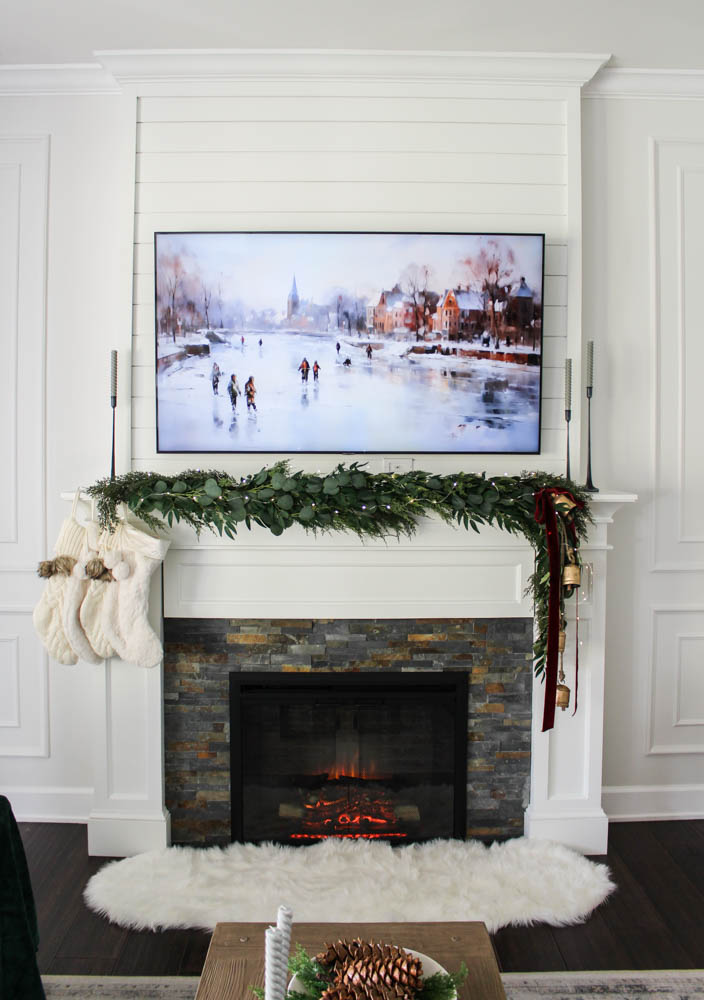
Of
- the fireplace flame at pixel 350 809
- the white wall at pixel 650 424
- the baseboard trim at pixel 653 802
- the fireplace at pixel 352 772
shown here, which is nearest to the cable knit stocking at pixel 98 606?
the fireplace at pixel 352 772

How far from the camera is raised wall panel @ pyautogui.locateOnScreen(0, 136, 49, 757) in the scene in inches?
103

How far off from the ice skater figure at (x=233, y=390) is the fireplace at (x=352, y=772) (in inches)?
43.1

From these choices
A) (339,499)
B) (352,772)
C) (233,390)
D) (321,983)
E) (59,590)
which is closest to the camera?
(321,983)

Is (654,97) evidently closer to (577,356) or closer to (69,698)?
(577,356)

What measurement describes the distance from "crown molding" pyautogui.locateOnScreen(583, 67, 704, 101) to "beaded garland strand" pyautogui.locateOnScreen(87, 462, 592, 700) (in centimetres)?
149

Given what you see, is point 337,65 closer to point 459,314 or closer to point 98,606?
point 459,314

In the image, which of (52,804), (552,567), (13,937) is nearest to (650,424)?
(552,567)

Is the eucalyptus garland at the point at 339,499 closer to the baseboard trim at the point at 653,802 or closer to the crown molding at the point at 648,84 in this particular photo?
the baseboard trim at the point at 653,802

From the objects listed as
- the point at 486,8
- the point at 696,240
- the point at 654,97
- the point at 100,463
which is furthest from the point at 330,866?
the point at 654,97

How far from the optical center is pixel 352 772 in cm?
254

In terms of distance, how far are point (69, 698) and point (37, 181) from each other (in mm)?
1981

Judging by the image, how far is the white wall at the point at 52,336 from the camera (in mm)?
2586

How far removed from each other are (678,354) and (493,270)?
32.5 inches

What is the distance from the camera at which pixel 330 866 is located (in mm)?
2342
